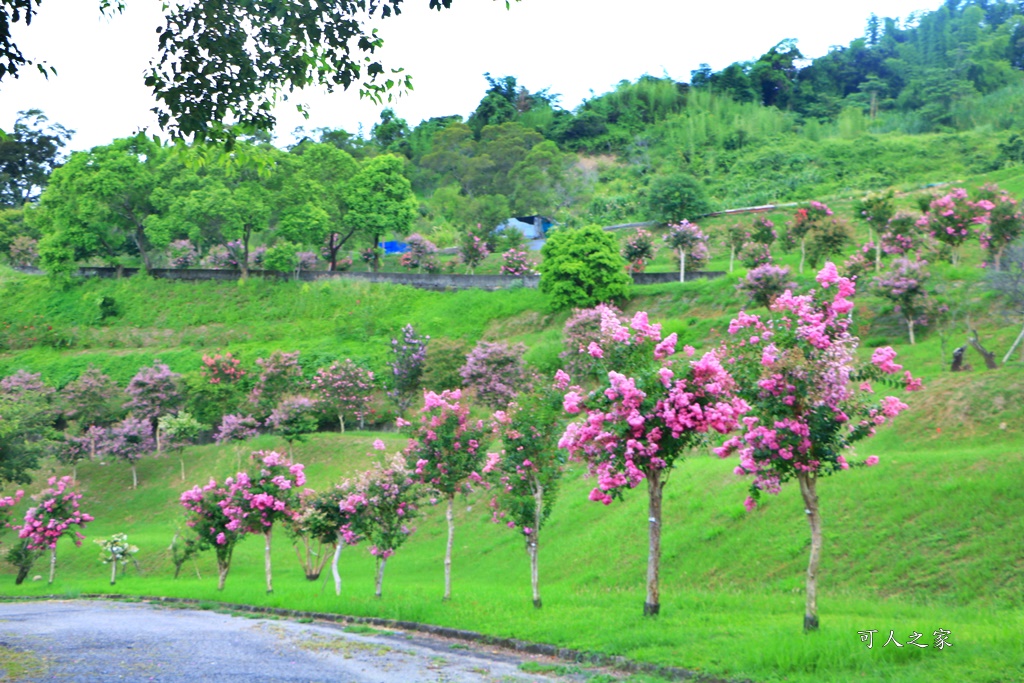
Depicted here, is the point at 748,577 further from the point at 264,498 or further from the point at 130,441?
the point at 130,441

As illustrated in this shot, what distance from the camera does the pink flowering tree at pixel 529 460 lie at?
614 inches

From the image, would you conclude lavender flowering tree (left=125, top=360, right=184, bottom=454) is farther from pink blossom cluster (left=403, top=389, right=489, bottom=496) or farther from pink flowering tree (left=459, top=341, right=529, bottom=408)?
pink blossom cluster (left=403, top=389, right=489, bottom=496)

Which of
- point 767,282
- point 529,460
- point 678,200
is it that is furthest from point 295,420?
point 678,200

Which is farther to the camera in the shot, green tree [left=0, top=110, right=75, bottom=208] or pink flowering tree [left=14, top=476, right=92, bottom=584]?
green tree [left=0, top=110, right=75, bottom=208]

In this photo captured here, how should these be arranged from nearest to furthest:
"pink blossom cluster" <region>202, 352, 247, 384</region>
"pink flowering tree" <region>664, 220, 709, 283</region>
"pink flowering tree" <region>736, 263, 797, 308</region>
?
1. "pink flowering tree" <region>736, 263, 797, 308</region>
2. "pink blossom cluster" <region>202, 352, 247, 384</region>
3. "pink flowering tree" <region>664, 220, 709, 283</region>

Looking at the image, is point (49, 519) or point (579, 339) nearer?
point (49, 519)

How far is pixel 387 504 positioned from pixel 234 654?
314 inches

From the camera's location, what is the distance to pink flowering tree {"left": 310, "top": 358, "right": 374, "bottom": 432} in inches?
1566

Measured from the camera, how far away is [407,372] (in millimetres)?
39875

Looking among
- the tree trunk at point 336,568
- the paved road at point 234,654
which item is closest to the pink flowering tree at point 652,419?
the paved road at point 234,654

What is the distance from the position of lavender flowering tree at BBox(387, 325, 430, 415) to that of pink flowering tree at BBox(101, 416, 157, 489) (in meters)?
10.5

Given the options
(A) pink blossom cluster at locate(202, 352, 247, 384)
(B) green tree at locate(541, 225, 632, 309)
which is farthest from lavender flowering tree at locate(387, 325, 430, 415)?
(A) pink blossom cluster at locate(202, 352, 247, 384)

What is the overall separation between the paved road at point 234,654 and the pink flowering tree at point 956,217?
27469mm

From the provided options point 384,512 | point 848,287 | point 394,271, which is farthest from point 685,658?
point 394,271
